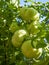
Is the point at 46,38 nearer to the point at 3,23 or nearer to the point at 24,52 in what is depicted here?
the point at 24,52

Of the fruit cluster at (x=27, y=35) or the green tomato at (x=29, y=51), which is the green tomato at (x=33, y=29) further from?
the green tomato at (x=29, y=51)

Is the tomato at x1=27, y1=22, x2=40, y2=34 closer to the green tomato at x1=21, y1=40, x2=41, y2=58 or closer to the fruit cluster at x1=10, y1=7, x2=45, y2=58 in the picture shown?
the fruit cluster at x1=10, y1=7, x2=45, y2=58

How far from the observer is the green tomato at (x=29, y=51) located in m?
1.46

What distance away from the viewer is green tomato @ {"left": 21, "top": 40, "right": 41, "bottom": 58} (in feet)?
4.77

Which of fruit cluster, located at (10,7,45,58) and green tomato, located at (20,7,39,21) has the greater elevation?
green tomato, located at (20,7,39,21)

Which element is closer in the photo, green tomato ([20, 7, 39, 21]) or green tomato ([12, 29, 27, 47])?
green tomato ([12, 29, 27, 47])

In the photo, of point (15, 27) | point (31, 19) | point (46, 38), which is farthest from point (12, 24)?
point (46, 38)

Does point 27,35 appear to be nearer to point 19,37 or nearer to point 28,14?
point 19,37

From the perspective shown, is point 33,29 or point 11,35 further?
point 11,35

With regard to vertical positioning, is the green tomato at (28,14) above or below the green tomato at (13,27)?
above

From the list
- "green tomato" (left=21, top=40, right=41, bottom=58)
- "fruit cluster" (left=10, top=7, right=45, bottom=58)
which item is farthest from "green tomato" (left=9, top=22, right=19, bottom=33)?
"green tomato" (left=21, top=40, right=41, bottom=58)

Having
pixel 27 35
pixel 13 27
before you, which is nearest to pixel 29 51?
pixel 27 35

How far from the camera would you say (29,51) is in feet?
4.88

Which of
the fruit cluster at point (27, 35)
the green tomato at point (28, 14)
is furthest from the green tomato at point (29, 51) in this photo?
the green tomato at point (28, 14)
